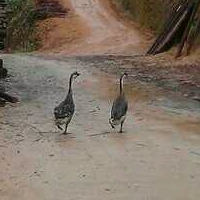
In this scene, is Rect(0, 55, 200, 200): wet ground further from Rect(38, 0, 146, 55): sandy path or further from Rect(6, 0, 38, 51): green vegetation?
Rect(6, 0, 38, 51): green vegetation

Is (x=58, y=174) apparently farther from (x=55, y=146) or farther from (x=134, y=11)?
(x=134, y=11)

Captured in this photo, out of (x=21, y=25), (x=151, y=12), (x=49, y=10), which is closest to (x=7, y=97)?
(x=151, y=12)

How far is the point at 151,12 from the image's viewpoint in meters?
32.2

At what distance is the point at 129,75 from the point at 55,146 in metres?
8.52

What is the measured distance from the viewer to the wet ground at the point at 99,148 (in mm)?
9891

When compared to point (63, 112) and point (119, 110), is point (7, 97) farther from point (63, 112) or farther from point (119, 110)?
point (119, 110)

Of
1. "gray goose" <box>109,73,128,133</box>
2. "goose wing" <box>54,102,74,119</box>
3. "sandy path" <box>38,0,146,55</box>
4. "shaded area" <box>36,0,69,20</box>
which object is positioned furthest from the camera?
"shaded area" <box>36,0,69,20</box>

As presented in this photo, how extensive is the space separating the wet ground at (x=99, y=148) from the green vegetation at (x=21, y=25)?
17080 mm

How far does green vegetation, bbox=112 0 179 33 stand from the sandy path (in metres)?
0.64

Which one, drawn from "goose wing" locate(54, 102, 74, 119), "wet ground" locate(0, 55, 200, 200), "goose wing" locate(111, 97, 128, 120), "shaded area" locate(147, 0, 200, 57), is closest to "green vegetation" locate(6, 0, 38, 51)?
"shaded area" locate(147, 0, 200, 57)

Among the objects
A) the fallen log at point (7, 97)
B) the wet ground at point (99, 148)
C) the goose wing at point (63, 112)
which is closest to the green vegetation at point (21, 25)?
the wet ground at point (99, 148)

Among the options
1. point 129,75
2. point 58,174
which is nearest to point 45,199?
point 58,174

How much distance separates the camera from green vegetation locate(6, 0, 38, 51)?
3553cm

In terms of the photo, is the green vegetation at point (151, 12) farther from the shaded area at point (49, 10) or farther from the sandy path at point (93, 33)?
the shaded area at point (49, 10)
